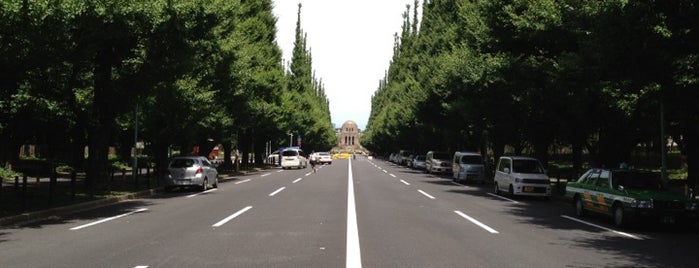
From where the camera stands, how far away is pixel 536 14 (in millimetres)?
19484

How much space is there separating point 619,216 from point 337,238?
6645 millimetres

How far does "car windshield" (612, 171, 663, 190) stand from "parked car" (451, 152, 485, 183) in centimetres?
1533

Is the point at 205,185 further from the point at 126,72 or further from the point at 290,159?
the point at 290,159

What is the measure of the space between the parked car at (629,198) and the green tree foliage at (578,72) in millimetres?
1891

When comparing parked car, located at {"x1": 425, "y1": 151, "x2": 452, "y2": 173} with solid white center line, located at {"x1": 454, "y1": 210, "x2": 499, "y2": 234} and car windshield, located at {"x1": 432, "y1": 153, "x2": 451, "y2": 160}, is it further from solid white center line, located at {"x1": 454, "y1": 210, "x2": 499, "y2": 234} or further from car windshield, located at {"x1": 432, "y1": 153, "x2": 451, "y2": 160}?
solid white center line, located at {"x1": 454, "y1": 210, "x2": 499, "y2": 234}

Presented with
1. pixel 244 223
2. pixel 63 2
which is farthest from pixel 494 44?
pixel 63 2

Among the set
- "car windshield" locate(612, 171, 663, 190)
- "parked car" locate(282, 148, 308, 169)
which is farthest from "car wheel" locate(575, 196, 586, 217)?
"parked car" locate(282, 148, 308, 169)

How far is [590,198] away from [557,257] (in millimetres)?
6275

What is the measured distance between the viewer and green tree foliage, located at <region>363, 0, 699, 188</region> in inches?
434

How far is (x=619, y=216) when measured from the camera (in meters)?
12.0

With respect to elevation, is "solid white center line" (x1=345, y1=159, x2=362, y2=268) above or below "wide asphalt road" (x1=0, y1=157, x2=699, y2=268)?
above

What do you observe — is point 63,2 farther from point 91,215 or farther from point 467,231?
point 467,231

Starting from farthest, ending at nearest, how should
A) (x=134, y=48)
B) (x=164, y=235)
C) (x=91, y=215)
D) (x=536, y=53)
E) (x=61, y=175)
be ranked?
(x=61, y=175), (x=536, y=53), (x=134, y=48), (x=91, y=215), (x=164, y=235)

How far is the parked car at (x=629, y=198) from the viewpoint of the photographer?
37.5 feet
